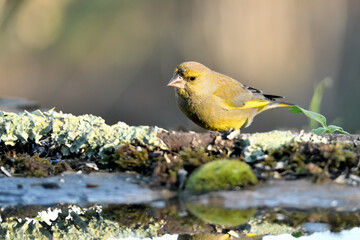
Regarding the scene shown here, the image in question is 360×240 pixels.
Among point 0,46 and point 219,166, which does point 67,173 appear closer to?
point 219,166

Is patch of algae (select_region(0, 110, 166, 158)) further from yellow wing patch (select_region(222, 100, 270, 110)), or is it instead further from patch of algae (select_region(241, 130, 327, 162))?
yellow wing patch (select_region(222, 100, 270, 110))

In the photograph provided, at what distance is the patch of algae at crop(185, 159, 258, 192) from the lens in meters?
2.81

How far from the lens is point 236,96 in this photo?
5121 mm

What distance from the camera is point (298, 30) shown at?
8.64 meters

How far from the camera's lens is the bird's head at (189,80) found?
4.74 meters

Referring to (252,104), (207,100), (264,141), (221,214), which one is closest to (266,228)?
(221,214)

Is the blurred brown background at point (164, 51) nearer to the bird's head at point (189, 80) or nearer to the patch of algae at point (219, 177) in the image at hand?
the bird's head at point (189, 80)

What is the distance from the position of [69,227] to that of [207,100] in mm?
2439

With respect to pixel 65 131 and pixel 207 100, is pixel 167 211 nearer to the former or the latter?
pixel 65 131

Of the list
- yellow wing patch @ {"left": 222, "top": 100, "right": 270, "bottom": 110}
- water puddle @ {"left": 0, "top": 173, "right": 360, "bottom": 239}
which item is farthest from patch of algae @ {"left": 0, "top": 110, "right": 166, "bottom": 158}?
yellow wing patch @ {"left": 222, "top": 100, "right": 270, "bottom": 110}

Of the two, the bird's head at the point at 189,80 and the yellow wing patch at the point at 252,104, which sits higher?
the bird's head at the point at 189,80

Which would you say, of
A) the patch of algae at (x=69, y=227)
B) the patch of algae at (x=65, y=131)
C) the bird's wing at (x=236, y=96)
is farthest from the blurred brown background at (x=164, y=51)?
the patch of algae at (x=69, y=227)

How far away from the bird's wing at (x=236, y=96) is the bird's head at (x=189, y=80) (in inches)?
6.8

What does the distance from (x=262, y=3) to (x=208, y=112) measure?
4380 mm
